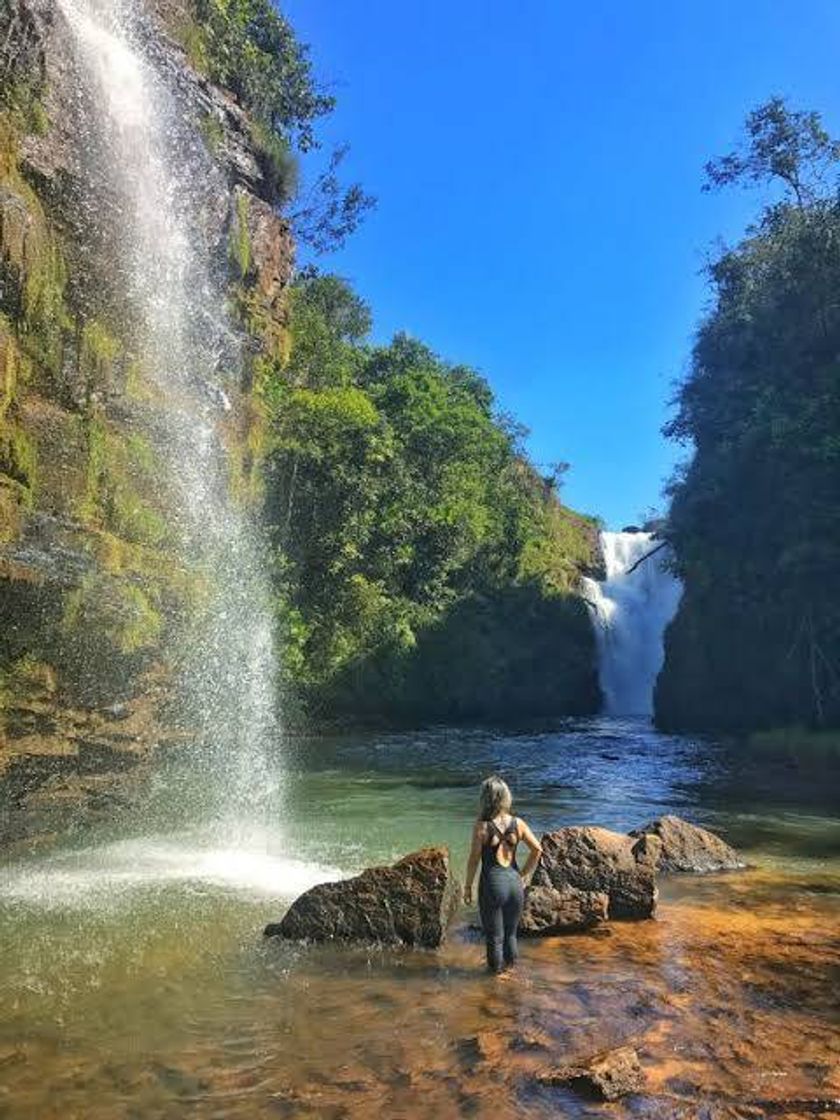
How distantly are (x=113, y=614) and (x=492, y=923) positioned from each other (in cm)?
778

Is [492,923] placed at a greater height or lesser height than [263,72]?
lesser

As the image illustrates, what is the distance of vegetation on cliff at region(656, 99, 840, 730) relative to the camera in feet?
88.2

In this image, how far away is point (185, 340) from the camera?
18.4 m

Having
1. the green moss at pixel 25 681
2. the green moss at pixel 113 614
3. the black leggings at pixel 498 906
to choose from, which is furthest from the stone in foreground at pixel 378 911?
the green moss at pixel 113 614

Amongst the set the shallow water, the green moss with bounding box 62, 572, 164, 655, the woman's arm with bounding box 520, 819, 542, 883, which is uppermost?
the green moss with bounding box 62, 572, 164, 655

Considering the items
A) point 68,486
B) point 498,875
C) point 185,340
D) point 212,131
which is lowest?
point 498,875

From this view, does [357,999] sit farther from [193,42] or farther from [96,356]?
[193,42]

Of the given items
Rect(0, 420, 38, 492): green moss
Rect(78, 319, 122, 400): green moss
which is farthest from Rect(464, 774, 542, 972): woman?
Rect(78, 319, 122, 400): green moss

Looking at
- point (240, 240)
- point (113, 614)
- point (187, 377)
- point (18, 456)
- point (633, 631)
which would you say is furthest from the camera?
point (633, 631)

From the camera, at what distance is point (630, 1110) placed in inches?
189

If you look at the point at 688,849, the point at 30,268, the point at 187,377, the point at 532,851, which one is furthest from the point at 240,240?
the point at 532,851

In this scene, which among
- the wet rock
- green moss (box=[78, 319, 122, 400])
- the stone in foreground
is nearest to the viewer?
the wet rock

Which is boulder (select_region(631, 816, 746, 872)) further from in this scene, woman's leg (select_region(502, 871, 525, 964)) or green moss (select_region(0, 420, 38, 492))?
green moss (select_region(0, 420, 38, 492))

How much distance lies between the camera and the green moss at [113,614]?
40.3 feet
